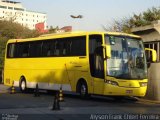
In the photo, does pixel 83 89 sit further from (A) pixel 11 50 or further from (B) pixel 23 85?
(A) pixel 11 50

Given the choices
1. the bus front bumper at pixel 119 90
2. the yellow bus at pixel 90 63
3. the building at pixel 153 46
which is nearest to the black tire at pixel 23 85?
the yellow bus at pixel 90 63

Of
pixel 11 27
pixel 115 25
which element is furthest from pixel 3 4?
pixel 115 25

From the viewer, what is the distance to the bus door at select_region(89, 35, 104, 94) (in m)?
21.9

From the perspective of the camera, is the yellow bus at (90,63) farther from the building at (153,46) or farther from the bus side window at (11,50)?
the bus side window at (11,50)

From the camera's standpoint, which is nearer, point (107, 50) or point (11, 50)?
point (107, 50)

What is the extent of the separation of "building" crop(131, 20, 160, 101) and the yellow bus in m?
0.83

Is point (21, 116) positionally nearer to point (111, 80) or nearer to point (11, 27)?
point (111, 80)

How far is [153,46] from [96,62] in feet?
19.3

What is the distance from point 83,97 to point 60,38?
4039 mm

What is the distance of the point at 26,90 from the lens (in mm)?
29766

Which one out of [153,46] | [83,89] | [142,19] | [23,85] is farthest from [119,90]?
[142,19]

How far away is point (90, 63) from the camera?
Result: 22.7 metres

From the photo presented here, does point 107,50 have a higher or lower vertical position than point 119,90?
higher

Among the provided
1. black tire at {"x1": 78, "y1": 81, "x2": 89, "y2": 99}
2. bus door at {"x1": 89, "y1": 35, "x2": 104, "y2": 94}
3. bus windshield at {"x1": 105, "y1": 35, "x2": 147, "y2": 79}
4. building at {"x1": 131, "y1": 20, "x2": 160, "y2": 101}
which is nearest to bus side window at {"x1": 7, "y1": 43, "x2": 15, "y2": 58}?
building at {"x1": 131, "y1": 20, "x2": 160, "y2": 101}
